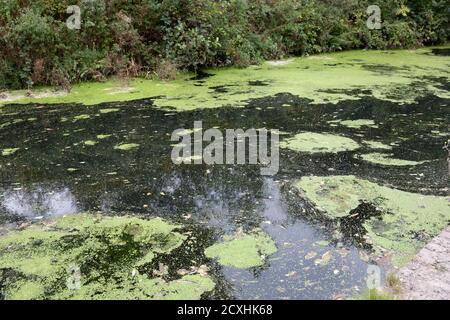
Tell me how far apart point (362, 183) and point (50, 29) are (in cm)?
653

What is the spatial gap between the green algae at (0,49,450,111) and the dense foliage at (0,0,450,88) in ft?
1.19

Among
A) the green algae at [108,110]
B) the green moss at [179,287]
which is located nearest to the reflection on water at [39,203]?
the green moss at [179,287]

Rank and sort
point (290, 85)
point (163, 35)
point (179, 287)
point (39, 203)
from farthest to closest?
point (163, 35) → point (290, 85) → point (39, 203) → point (179, 287)

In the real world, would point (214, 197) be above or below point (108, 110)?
below

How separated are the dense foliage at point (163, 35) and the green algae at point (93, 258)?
527 centimetres

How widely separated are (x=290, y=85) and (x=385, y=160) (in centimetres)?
391

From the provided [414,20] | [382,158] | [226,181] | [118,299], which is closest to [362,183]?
[382,158]

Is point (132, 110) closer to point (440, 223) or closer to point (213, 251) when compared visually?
point (213, 251)

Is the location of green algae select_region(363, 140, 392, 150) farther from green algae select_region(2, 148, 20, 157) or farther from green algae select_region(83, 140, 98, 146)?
green algae select_region(2, 148, 20, 157)

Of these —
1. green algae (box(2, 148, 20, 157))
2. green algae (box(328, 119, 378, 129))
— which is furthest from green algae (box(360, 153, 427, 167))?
green algae (box(2, 148, 20, 157))

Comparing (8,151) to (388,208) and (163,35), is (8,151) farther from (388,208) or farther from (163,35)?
(163,35)

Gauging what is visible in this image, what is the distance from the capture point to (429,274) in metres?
2.84

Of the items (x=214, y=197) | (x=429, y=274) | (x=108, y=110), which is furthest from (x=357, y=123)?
(x=429, y=274)

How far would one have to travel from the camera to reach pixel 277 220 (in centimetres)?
392
